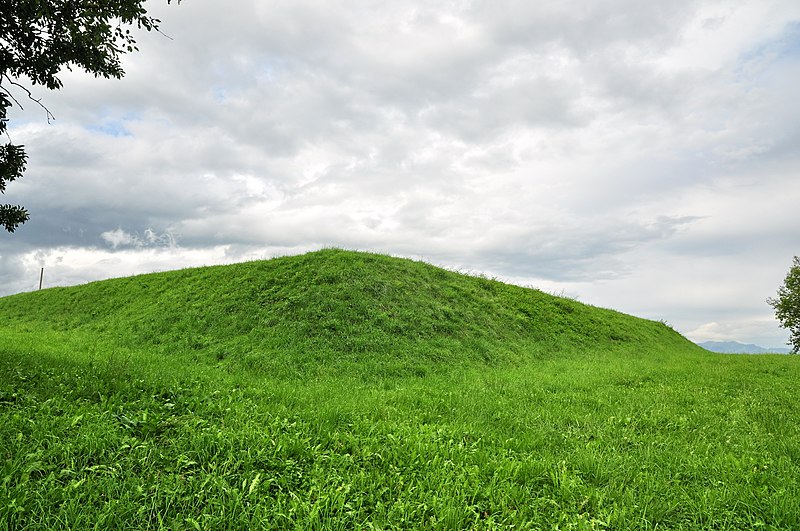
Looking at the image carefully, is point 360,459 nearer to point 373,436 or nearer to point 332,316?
point 373,436

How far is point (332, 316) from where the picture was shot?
17.3 meters

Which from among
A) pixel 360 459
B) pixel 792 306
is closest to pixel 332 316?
pixel 360 459

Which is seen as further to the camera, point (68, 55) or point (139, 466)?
point (68, 55)

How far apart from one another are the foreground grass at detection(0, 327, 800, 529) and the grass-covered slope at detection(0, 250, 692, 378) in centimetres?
482

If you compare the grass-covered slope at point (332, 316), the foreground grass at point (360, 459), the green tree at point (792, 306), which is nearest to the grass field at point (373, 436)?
the foreground grass at point (360, 459)

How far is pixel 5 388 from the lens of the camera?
7.47 meters

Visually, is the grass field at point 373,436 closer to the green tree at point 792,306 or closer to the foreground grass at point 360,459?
the foreground grass at point 360,459

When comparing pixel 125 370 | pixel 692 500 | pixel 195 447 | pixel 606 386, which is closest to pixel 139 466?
pixel 195 447

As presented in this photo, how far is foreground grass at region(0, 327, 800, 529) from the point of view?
16.5ft

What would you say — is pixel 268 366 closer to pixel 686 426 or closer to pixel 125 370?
pixel 125 370

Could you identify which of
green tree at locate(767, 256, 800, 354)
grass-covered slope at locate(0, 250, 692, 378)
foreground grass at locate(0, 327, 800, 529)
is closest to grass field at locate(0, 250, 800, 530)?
foreground grass at locate(0, 327, 800, 529)

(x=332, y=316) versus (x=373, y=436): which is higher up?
(x=332, y=316)

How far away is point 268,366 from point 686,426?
11222 millimetres

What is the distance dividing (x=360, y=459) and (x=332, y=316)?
36.8 ft
